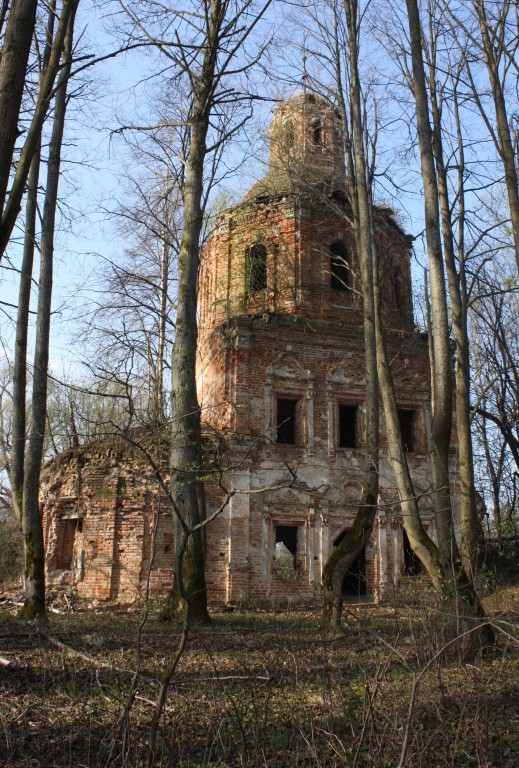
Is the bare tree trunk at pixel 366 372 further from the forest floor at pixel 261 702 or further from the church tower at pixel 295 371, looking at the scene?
the church tower at pixel 295 371

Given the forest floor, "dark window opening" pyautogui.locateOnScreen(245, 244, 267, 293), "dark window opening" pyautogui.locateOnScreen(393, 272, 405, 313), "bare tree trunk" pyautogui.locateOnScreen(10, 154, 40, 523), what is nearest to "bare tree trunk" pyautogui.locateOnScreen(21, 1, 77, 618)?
"bare tree trunk" pyautogui.locateOnScreen(10, 154, 40, 523)

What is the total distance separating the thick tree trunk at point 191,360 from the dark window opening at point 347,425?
8.28m

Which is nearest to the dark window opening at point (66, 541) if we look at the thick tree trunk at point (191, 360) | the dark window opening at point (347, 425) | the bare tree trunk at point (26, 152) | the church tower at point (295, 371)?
the church tower at point (295, 371)

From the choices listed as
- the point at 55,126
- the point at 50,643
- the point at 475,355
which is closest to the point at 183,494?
the point at 50,643

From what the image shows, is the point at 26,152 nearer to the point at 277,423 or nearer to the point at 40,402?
the point at 40,402

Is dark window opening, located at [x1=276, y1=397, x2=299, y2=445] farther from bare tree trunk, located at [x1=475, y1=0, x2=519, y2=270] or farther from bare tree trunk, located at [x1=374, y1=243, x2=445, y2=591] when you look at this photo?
bare tree trunk, located at [x1=475, y1=0, x2=519, y2=270]

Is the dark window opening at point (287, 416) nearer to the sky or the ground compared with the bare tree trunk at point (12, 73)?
nearer to the ground

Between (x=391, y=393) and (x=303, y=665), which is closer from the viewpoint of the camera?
(x=303, y=665)

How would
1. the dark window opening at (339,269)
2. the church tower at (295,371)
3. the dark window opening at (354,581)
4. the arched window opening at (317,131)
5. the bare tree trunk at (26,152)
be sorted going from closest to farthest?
the bare tree trunk at (26,152), the church tower at (295,371), the dark window opening at (354,581), the dark window opening at (339,269), the arched window opening at (317,131)

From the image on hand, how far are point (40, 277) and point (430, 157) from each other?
254 inches

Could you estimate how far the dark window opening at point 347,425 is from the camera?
18.7 metres

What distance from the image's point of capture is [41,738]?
171 inches

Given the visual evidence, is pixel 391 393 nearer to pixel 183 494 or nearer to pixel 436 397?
pixel 436 397

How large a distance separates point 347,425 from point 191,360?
9082 mm
